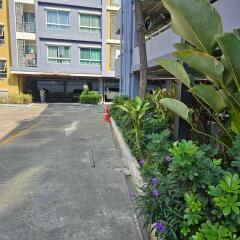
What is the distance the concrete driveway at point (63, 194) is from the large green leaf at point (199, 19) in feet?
8.86

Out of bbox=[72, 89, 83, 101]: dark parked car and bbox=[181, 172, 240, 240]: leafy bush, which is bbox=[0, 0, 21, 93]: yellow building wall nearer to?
bbox=[72, 89, 83, 101]: dark parked car

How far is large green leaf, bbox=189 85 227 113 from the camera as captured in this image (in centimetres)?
324

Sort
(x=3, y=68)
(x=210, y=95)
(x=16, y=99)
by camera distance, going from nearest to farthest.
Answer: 1. (x=210, y=95)
2. (x=16, y=99)
3. (x=3, y=68)

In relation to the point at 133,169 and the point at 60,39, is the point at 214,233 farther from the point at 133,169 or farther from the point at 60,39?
the point at 60,39

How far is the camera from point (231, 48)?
279cm

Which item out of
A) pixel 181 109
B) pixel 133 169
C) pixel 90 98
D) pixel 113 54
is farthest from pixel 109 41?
pixel 181 109

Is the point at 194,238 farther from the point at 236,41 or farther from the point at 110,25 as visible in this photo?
the point at 110,25

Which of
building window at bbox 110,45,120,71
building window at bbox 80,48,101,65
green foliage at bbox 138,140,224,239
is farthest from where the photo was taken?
building window at bbox 110,45,120,71

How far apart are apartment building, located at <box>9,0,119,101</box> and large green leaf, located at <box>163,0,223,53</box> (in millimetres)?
27440

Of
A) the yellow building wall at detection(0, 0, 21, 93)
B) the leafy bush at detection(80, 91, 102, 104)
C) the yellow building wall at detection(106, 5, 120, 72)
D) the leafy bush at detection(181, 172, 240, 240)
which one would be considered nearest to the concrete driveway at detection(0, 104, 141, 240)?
the leafy bush at detection(181, 172, 240, 240)

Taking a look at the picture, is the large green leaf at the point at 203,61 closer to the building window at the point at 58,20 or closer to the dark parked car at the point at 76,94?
the building window at the point at 58,20

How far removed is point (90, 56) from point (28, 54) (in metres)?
6.76

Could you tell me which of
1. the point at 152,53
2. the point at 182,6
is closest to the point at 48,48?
the point at 152,53

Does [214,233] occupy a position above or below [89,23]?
below
